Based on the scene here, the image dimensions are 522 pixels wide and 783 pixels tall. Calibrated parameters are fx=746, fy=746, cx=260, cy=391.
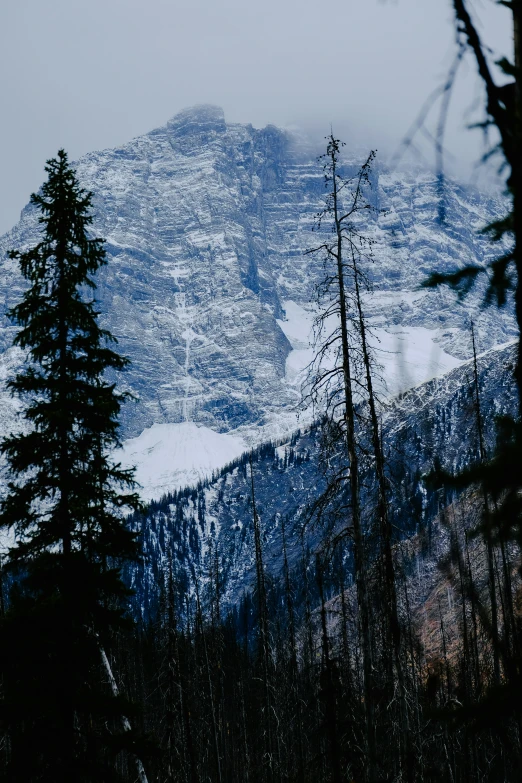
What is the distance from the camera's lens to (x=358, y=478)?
44.2 feet

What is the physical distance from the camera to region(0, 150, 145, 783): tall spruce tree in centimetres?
1028

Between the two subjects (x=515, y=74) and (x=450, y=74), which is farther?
(x=450, y=74)

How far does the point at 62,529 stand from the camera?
11188mm

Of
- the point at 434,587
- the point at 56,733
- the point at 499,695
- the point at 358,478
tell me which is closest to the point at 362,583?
the point at 358,478

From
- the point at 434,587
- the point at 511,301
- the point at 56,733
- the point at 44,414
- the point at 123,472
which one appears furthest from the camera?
the point at 434,587

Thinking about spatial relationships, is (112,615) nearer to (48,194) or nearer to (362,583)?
(362,583)

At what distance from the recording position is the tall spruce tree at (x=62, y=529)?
10281 mm

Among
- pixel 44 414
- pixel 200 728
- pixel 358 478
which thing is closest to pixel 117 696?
pixel 44 414

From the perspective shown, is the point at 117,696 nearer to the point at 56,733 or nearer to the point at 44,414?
the point at 56,733

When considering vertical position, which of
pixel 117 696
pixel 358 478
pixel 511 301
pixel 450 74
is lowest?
pixel 117 696

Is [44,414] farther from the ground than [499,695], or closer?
farther from the ground

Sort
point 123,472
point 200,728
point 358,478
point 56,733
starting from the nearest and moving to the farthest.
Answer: point 56,733 < point 123,472 < point 358,478 < point 200,728

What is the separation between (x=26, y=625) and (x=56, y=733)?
150cm

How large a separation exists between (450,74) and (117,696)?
9.98m
